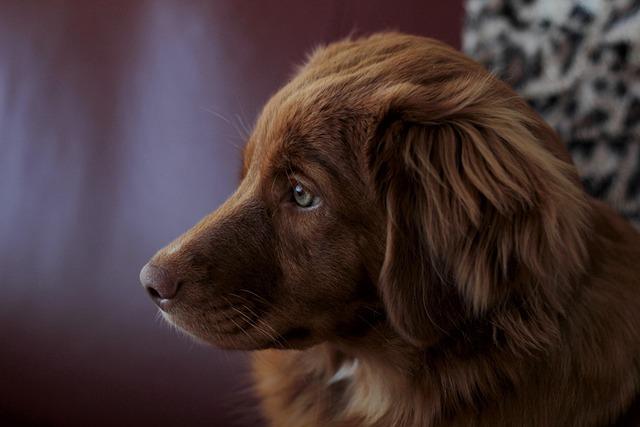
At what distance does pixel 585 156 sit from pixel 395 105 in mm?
643

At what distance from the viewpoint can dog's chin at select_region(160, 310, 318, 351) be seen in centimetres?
130

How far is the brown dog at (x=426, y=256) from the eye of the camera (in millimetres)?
1192

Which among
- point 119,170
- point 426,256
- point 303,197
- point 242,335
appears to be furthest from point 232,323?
point 119,170

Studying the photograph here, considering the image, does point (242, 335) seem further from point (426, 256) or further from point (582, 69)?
point (582, 69)

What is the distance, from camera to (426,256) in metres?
1.20

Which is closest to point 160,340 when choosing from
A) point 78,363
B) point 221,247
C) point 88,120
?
point 78,363

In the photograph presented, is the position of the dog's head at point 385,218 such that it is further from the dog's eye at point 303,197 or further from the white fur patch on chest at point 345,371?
the white fur patch on chest at point 345,371

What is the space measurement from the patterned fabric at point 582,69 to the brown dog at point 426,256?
33 centimetres

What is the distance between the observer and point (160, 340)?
6.50 ft

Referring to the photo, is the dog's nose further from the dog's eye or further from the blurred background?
the blurred background

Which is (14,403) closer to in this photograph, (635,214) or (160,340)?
(160,340)

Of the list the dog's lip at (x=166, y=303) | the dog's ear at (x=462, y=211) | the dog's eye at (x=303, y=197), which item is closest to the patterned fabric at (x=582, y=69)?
the dog's ear at (x=462, y=211)

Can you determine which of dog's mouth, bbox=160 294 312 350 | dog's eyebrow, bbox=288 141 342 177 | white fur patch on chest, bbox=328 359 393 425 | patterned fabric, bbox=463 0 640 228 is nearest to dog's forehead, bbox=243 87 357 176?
dog's eyebrow, bbox=288 141 342 177

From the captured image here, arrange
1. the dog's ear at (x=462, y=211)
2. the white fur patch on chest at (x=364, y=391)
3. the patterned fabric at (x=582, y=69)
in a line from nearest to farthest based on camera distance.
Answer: the dog's ear at (x=462, y=211), the white fur patch on chest at (x=364, y=391), the patterned fabric at (x=582, y=69)
